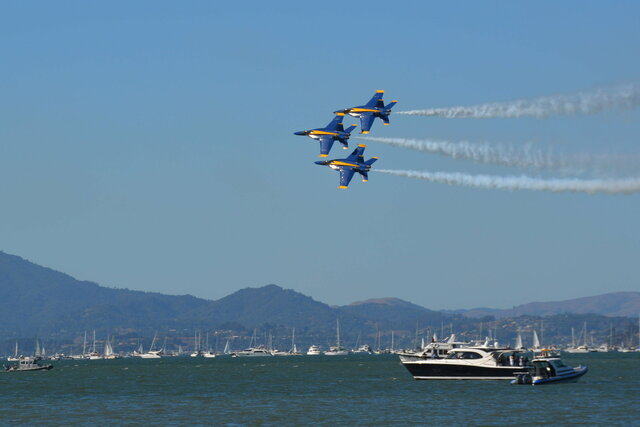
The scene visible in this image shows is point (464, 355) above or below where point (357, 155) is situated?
below

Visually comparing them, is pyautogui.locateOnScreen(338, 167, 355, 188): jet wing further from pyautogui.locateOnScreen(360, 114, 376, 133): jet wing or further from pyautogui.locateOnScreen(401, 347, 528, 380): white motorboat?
pyautogui.locateOnScreen(401, 347, 528, 380): white motorboat

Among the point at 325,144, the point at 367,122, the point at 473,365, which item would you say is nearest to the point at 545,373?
the point at 473,365

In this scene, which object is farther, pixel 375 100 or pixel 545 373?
pixel 375 100

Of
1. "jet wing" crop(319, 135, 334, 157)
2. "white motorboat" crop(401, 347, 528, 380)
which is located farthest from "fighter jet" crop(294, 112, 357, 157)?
"white motorboat" crop(401, 347, 528, 380)

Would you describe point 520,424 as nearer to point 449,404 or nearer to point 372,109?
point 449,404

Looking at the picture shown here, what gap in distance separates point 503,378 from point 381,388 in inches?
681

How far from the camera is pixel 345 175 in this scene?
516 feet

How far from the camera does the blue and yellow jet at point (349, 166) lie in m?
156

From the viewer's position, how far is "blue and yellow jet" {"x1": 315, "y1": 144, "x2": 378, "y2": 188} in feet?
512

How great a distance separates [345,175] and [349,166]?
139 cm

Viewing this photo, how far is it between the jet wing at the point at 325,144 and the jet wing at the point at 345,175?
13.1ft

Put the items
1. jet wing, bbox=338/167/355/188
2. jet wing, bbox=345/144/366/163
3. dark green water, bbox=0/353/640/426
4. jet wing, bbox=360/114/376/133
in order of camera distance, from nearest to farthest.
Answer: dark green water, bbox=0/353/640/426 → jet wing, bbox=360/114/376/133 → jet wing, bbox=338/167/355/188 → jet wing, bbox=345/144/366/163

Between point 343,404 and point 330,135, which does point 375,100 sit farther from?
point 343,404

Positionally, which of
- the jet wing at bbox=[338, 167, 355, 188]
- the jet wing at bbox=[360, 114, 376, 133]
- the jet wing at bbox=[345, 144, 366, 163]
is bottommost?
the jet wing at bbox=[338, 167, 355, 188]
